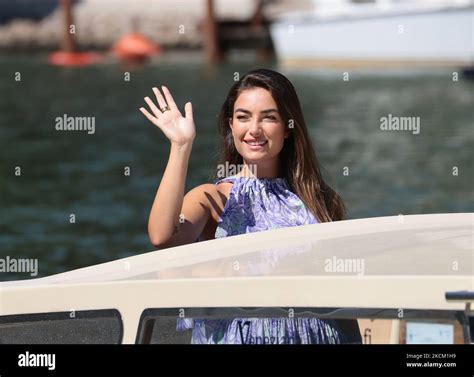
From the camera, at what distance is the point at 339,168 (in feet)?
71.4

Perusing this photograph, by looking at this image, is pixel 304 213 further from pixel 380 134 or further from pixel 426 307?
pixel 380 134

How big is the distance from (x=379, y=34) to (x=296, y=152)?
38.4 meters

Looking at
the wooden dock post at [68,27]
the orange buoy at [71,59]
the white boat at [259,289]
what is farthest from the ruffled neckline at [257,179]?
the orange buoy at [71,59]

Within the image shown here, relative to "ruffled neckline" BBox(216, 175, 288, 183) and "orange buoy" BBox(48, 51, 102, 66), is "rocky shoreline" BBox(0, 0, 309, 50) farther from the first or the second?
"ruffled neckline" BBox(216, 175, 288, 183)

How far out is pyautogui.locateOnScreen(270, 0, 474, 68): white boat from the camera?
39.9 meters

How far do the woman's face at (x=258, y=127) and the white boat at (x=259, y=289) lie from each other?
666mm

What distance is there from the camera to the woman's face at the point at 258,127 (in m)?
4.23

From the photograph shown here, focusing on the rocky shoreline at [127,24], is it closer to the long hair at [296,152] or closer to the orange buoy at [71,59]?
the orange buoy at [71,59]

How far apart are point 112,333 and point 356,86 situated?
36.1 m

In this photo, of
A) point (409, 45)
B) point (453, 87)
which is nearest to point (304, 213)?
point (453, 87)

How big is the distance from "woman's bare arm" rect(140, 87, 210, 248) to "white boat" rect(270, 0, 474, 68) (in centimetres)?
3552

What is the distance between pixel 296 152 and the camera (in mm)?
4359

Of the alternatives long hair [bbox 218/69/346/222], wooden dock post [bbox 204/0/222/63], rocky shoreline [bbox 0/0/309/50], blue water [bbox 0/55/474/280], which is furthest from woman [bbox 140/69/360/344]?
rocky shoreline [bbox 0/0/309/50]

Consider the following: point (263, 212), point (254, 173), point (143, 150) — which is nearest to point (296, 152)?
point (254, 173)
